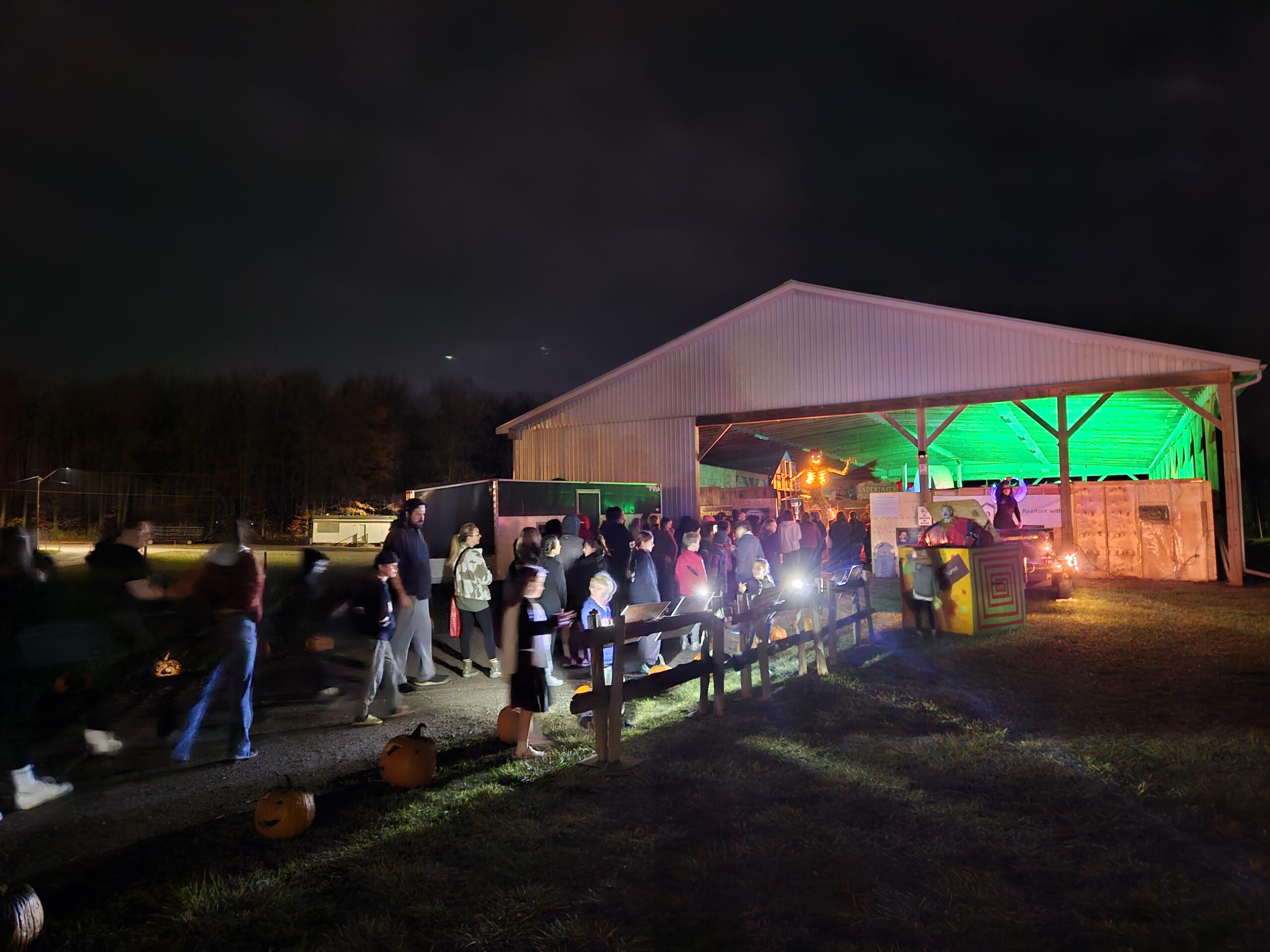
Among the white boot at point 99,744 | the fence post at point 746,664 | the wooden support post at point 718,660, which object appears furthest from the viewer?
the fence post at point 746,664

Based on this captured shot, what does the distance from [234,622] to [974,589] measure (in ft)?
28.1

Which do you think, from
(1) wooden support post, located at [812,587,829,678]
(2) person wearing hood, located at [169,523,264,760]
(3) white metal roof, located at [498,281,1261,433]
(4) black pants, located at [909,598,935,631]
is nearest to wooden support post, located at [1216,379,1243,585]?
(3) white metal roof, located at [498,281,1261,433]

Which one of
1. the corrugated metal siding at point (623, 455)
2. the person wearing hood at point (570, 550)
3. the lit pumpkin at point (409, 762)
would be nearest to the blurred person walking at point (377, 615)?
the lit pumpkin at point (409, 762)

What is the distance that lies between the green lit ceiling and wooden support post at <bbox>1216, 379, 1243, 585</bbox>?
246cm

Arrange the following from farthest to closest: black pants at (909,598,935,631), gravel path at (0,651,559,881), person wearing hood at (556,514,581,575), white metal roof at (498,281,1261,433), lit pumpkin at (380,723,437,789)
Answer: white metal roof at (498,281,1261,433), black pants at (909,598,935,631), person wearing hood at (556,514,581,575), lit pumpkin at (380,723,437,789), gravel path at (0,651,559,881)

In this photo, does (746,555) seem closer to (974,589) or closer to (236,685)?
(974,589)

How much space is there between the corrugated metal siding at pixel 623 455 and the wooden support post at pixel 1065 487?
26.8 feet

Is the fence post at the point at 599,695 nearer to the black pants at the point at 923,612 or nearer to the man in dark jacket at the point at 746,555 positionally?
the man in dark jacket at the point at 746,555

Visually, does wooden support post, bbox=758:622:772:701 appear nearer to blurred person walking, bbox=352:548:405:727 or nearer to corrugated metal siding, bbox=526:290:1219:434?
blurred person walking, bbox=352:548:405:727

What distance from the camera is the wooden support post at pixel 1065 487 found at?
630 inches

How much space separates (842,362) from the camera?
18.1 meters

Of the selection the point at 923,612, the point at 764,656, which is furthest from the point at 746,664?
the point at 923,612

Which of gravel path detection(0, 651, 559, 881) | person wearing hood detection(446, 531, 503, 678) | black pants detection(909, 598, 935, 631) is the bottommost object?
gravel path detection(0, 651, 559, 881)

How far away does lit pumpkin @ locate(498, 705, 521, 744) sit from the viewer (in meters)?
5.78
